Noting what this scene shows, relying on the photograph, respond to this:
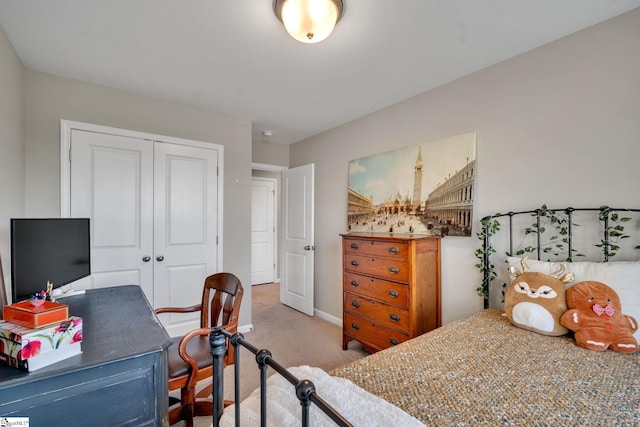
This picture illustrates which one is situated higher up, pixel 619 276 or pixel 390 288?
pixel 619 276

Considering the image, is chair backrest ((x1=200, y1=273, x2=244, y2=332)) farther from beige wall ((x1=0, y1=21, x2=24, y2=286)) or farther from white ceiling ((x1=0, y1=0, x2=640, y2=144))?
white ceiling ((x1=0, y1=0, x2=640, y2=144))

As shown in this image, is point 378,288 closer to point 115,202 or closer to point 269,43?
point 269,43

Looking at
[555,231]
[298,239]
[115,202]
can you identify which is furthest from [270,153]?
[555,231]

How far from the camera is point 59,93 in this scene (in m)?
2.50

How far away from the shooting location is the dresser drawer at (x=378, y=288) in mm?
2365

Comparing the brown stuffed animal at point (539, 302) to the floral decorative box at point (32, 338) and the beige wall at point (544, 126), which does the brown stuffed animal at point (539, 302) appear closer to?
the beige wall at point (544, 126)

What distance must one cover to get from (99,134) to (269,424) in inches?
113

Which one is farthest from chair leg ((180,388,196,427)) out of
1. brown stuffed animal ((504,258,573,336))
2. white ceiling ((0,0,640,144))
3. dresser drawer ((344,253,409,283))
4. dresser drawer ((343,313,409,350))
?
white ceiling ((0,0,640,144))

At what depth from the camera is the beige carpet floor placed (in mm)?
2438

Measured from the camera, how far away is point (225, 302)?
6.66 feet

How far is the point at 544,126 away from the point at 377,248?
4.96 ft

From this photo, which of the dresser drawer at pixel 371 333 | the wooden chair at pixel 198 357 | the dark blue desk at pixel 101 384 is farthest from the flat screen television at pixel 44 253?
the dresser drawer at pixel 371 333

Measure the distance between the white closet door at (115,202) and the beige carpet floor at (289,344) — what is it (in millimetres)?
1244

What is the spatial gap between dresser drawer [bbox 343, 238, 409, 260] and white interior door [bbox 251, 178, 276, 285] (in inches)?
136
